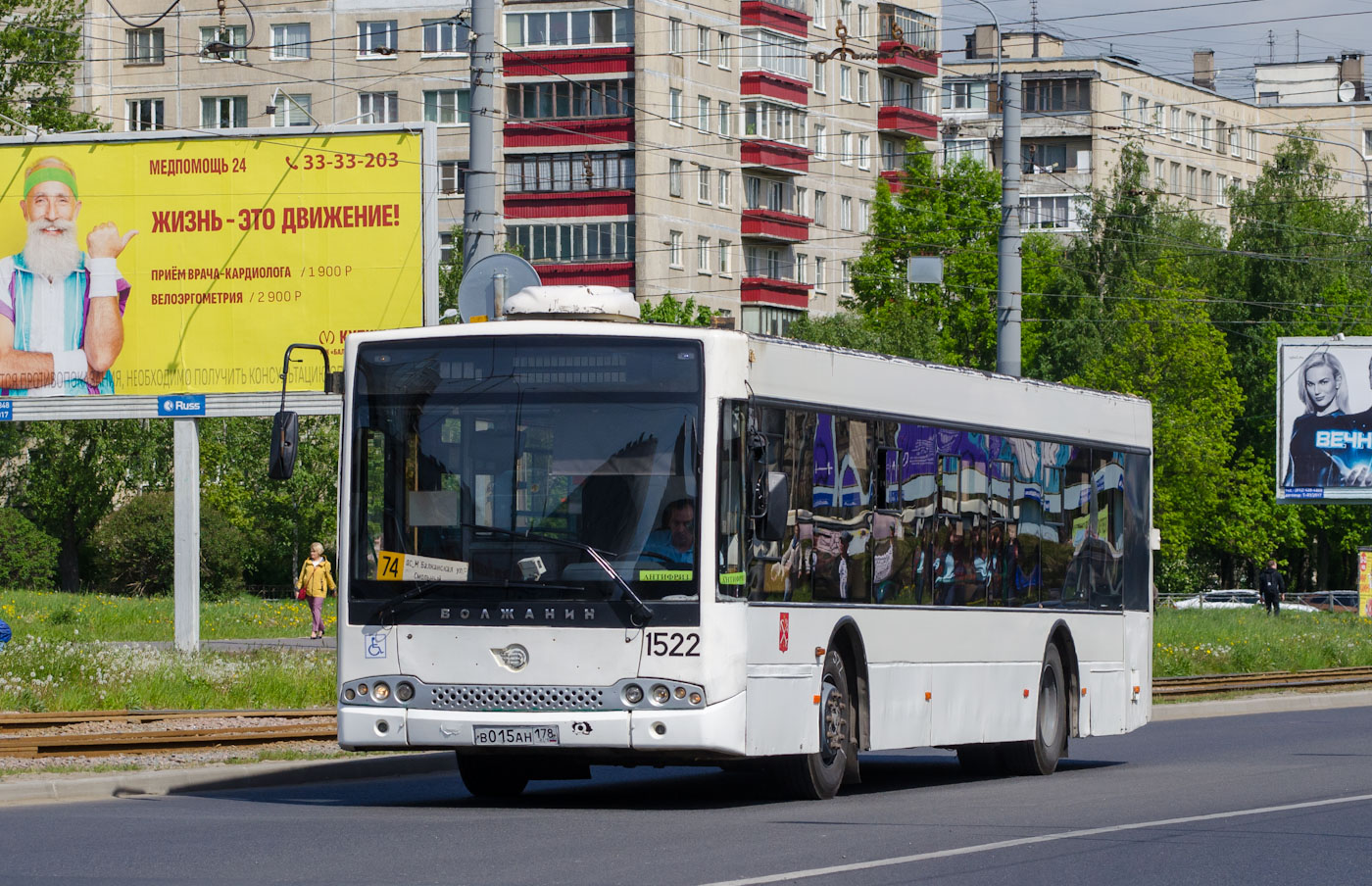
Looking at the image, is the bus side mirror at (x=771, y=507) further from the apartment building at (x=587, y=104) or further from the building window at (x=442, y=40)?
the building window at (x=442, y=40)

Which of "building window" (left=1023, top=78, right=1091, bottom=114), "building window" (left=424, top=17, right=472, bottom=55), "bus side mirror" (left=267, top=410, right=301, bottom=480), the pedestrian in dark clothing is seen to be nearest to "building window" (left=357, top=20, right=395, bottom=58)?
"building window" (left=424, top=17, right=472, bottom=55)

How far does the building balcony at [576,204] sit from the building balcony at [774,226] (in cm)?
744

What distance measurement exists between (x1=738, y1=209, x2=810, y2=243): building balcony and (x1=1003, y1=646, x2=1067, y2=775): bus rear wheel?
226ft

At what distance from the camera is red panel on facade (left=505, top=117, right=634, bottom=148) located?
8044cm

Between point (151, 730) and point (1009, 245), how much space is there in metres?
12.1

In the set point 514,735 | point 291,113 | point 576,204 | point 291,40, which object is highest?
point 291,40

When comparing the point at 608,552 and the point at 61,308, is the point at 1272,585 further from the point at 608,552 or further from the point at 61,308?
the point at 608,552

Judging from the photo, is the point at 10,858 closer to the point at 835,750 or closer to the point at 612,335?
the point at 612,335

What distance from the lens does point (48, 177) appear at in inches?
1155

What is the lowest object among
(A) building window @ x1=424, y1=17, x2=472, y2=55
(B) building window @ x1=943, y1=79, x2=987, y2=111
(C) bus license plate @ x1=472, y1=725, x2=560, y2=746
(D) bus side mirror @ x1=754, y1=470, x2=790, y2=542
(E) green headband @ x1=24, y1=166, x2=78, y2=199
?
(C) bus license plate @ x1=472, y1=725, x2=560, y2=746

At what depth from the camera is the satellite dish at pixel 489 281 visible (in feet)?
62.0

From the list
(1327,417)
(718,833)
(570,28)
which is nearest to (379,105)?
(570,28)

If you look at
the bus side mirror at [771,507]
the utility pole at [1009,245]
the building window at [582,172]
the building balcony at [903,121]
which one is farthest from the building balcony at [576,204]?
the bus side mirror at [771,507]

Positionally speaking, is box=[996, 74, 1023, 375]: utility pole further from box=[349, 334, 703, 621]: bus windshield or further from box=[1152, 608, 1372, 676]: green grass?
box=[349, 334, 703, 621]: bus windshield
